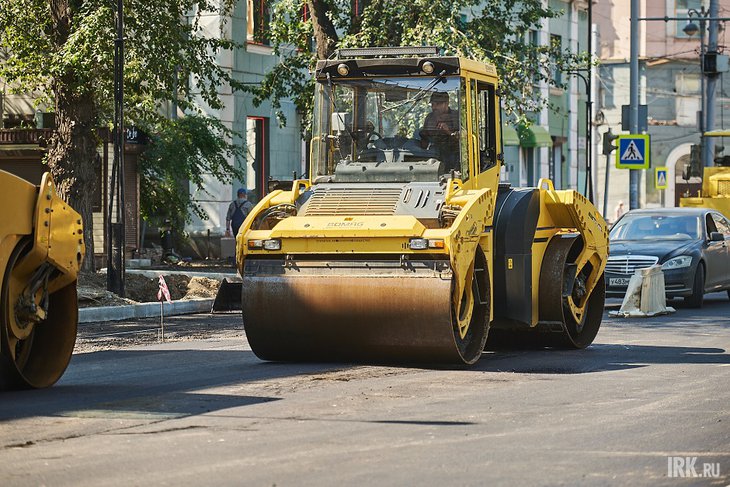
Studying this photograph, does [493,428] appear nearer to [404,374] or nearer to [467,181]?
[404,374]

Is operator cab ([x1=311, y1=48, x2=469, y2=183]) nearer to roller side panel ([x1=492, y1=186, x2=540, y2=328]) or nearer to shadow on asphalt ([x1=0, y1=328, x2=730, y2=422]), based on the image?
roller side panel ([x1=492, y1=186, x2=540, y2=328])

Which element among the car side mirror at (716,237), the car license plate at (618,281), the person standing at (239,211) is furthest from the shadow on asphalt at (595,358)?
the person standing at (239,211)

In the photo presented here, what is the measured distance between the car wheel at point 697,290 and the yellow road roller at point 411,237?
21.8 ft

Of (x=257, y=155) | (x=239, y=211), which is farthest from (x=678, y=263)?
(x=257, y=155)

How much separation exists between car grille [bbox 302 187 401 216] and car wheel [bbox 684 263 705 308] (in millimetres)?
10026

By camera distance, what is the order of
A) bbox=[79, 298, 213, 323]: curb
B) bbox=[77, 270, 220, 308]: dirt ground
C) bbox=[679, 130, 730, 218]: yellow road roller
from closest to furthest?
bbox=[79, 298, 213, 323]: curb < bbox=[77, 270, 220, 308]: dirt ground < bbox=[679, 130, 730, 218]: yellow road roller

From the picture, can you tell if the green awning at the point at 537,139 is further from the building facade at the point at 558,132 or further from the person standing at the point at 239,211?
the person standing at the point at 239,211

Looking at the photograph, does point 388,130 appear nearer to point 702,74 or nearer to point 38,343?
point 38,343

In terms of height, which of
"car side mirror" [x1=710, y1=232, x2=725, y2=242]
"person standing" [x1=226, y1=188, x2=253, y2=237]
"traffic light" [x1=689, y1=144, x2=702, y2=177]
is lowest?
"car side mirror" [x1=710, y1=232, x2=725, y2=242]

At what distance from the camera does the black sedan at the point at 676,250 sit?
885 inches

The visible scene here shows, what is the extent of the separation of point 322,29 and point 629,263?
8.25m

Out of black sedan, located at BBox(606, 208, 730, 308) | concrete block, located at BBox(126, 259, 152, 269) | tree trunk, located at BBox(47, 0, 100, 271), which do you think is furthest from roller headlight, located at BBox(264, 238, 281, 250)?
concrete block, located at BBox(126, 259, 152, 269)

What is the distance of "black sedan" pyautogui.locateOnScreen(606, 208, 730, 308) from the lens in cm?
2248

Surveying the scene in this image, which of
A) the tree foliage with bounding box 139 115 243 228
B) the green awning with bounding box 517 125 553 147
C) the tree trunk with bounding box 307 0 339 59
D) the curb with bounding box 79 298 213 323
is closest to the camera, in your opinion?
the curb with bounding box 79 298 213 323
